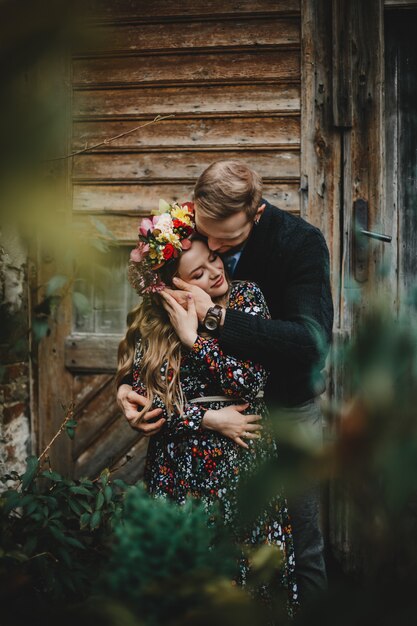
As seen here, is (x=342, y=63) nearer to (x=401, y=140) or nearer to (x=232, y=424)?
(x=401, y=140)

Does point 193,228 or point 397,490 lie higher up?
point 193,228

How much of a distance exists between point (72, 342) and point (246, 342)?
157cm

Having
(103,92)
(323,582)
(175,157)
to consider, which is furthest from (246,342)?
(103,92)

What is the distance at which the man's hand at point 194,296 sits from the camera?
6.41ft

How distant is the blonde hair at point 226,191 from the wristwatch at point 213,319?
0.33 m

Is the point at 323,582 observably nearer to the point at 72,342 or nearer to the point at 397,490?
the point at 72,342

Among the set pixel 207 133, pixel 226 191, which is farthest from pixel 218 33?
pixel 226 191

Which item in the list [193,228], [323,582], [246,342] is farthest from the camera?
[323,582]

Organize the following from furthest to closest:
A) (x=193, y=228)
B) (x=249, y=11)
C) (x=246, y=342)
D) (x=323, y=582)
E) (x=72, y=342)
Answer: (x=72, y=342)
(x=249, y=11)
(x=323, y=582)
(x=193, y=228)
(x=246, y=342)

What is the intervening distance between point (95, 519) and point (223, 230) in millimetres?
1144

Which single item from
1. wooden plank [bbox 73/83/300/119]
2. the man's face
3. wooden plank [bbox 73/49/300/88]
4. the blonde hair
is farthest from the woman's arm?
wooden plank [bbox 73/49/300/88]

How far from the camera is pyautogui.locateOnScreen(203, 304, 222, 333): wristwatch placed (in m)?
1.92

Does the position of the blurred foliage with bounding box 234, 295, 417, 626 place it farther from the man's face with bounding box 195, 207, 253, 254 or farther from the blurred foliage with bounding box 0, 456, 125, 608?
the man's face with bounding box 195, 207, 253, 254

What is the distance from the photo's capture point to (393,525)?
516mm
